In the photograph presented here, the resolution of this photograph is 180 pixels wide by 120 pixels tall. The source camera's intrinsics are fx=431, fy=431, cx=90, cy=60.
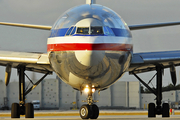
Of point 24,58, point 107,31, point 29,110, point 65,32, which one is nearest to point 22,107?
point 29,110

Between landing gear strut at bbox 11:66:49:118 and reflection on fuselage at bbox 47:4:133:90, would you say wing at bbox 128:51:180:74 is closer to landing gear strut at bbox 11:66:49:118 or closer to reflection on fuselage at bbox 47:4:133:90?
reflection on fuselage at bbox 47:4:133:90

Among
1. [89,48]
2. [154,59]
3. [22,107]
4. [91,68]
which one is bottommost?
[22,107]

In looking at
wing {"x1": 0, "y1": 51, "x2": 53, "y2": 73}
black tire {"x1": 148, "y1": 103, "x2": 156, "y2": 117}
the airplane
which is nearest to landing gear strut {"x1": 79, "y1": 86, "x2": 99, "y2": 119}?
the airplane

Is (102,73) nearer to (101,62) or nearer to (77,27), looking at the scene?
(101,62)

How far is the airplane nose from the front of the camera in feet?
53.0

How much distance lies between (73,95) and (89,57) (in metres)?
34.1

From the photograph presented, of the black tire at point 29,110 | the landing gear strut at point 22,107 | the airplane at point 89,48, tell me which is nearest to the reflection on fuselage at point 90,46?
the airplane at point 89,48

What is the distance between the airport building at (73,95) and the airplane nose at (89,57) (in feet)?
110

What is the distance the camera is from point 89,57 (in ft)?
53.1

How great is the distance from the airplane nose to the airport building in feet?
110

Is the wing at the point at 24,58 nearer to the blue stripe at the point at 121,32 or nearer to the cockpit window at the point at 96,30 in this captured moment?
the blue stripe at the point at 121,32

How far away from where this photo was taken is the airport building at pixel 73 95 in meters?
50.0

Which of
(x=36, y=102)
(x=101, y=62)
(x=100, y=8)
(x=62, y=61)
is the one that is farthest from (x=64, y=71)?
(x=36, y=102)

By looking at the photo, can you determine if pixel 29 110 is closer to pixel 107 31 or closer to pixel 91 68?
pixel 91 68
